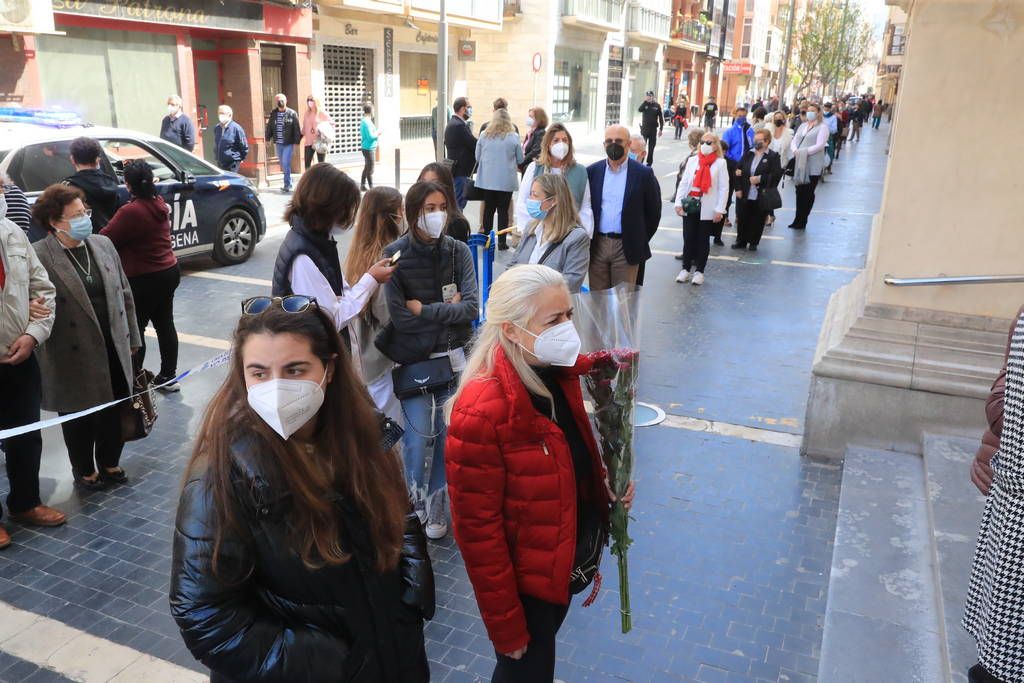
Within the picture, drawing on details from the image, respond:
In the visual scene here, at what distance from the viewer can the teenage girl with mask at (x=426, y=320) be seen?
4.11 meters

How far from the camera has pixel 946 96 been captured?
15.5 ft

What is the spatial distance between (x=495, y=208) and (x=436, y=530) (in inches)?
294

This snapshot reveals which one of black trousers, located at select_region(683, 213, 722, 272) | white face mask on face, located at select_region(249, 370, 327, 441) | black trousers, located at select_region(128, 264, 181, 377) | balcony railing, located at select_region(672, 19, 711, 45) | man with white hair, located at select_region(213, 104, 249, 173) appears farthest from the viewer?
balcony railing, located at select_region(672, 19, 711, 45)

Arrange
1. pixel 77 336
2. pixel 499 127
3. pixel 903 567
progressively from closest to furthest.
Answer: pixel 903 567 < pixel 77 336 < pixel 499 127

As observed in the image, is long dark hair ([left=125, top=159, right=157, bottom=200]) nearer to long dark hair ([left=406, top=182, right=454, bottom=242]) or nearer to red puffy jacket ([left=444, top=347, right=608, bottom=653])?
long dark hair ([left=406, top=182, right=454, bottom=242])

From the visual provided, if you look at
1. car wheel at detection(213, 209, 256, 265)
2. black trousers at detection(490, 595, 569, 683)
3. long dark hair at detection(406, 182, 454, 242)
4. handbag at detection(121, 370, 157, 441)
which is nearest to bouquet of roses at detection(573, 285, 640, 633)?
black trousers at detection(490, 595, 569, 683)

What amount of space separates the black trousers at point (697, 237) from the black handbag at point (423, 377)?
6133mm

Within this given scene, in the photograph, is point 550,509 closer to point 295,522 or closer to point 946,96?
point 295,522

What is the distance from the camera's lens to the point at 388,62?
22.0 metres

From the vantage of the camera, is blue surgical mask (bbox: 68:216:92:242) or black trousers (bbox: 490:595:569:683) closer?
black trousers (bbox: 490:595:569:683)

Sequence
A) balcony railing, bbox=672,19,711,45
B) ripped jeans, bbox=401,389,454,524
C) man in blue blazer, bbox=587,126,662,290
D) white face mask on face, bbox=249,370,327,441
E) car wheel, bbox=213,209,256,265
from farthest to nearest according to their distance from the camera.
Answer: balcony railing, bbox=672,19,711,45, car wheel, bbox=213,209,256,265, man in blue blazer, bbox=587,126,662,290, ripped jeans, bbox=401,389,454,524, white face mask on face, bbox=249,370,327,441

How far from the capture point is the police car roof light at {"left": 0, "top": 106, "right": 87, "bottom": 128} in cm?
858

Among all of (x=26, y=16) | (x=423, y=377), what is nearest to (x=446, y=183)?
(x=423, y=377)

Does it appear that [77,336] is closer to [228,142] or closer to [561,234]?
[561,234]
